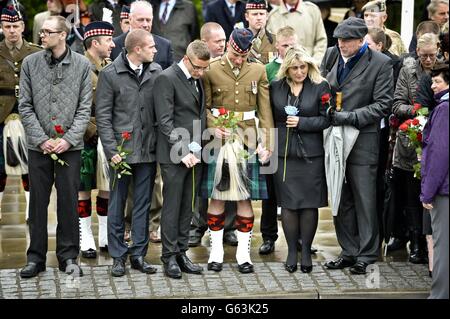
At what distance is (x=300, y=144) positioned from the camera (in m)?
9.23

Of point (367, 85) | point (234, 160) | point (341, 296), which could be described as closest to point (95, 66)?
point (234, 160)

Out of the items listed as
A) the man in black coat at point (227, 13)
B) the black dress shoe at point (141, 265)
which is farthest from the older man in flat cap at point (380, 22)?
the black dress shoe at point (141, 265)

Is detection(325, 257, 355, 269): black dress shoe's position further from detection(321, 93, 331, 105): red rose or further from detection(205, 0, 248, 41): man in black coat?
detection(205, 0, 248, 41): man in black coat

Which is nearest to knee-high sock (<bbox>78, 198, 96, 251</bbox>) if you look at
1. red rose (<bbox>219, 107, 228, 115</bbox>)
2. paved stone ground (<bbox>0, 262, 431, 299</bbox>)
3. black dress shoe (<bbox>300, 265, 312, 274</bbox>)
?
paved stone ground (<bbox>0, 262, 431, 299</bbox>)

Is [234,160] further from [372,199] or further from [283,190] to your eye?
[372,199]

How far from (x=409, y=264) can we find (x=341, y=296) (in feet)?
3.99

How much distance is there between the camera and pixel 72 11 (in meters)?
12.3

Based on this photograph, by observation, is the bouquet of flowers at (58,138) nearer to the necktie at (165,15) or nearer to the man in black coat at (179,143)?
the man in black coat at (179,143)

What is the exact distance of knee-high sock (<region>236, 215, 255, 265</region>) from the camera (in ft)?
30.5

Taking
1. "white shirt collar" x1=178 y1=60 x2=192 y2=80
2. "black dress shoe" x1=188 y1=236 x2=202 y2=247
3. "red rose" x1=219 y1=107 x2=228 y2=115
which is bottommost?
"black dress shoe" x1=188 y1=236 x2=202 y2=247

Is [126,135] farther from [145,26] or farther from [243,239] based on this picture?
[145,26]

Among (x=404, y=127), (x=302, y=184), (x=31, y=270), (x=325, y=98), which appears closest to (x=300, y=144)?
(x=302, y=184)

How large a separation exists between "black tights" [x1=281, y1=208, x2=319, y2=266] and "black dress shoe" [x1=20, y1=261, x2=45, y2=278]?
2304 mm

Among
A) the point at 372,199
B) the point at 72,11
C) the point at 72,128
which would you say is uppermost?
the point at 72,11
